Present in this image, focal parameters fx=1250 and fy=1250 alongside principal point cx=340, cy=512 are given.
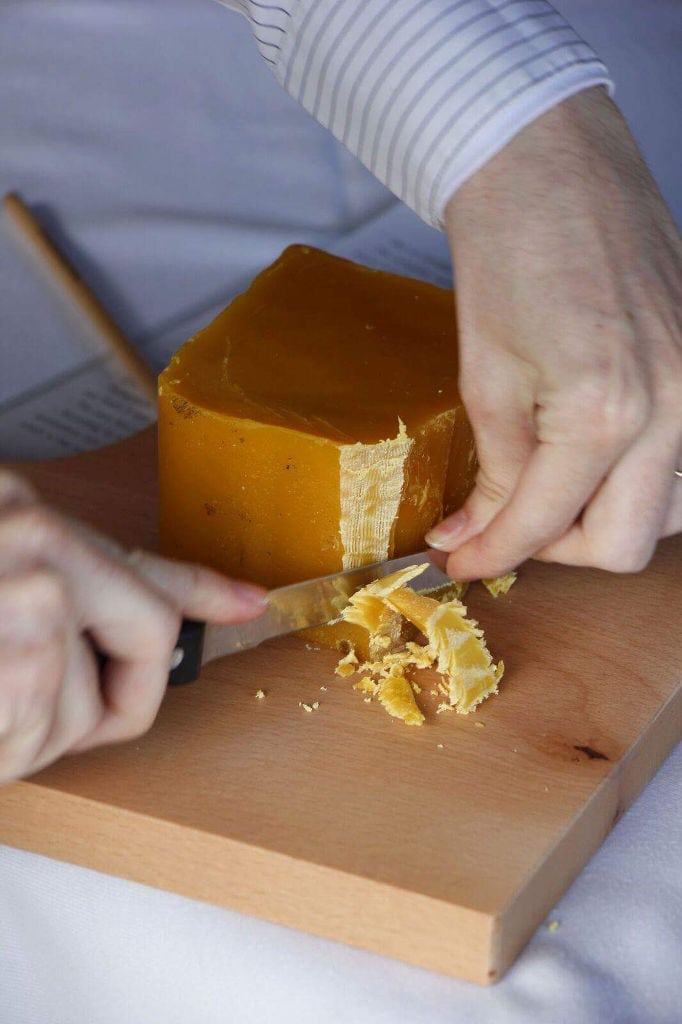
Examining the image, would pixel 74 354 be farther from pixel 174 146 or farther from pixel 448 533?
pixel 448 533

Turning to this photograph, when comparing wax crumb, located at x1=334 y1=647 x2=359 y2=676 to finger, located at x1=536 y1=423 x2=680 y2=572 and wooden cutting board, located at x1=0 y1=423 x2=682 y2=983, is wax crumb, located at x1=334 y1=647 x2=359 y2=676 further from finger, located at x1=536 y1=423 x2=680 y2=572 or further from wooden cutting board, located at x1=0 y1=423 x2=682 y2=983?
finger, located at x1=536 y1=423 x2=680 y2=572

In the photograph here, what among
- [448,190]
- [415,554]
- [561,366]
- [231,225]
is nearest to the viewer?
[561,366]

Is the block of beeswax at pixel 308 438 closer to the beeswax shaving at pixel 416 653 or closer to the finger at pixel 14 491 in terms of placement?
the beeswax shaving at pixel 416 653

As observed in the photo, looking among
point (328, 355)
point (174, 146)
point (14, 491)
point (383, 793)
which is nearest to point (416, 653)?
point (383, 793)

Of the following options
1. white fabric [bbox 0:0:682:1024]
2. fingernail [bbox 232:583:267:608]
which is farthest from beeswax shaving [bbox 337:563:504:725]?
white fabric [bbox 0:0:682:1024]

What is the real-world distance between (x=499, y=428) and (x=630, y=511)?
0.13 metres

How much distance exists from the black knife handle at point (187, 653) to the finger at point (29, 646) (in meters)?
0.16

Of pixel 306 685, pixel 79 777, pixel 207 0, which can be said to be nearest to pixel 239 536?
pixel 306 685

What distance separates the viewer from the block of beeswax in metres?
1.13

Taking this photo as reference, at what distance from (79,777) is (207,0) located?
1.36 metres

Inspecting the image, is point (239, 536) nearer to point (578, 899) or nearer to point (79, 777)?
point (79, 777)

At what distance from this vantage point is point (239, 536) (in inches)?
48.0

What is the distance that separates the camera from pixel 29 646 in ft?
2.75

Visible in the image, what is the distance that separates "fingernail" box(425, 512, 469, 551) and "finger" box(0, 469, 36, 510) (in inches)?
15.9
